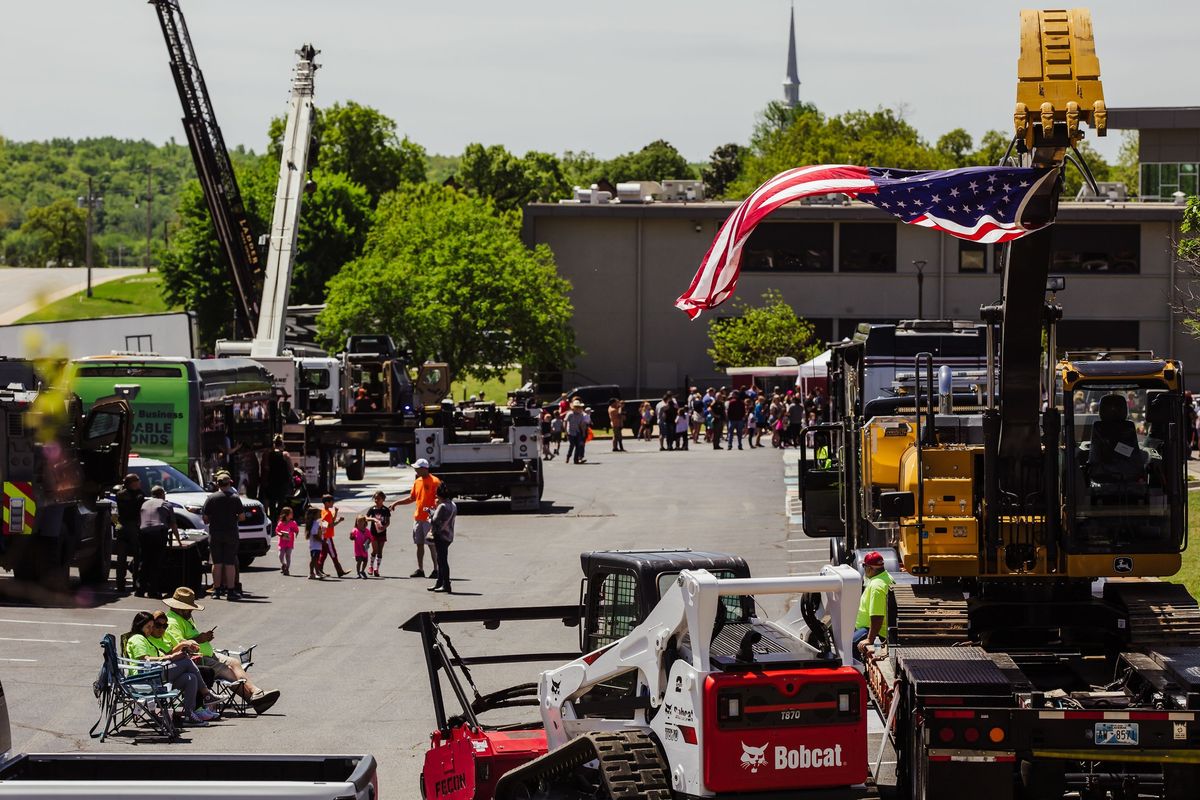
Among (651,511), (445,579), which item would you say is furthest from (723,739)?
(651,511)

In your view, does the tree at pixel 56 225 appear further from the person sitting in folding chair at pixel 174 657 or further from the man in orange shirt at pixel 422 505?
the person sitting in folding chair at pixel 174 657

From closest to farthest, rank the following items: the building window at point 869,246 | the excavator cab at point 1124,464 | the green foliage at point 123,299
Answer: the excavator cab at point 1124,464 < the green foliage at point 123,299 < the building window at point 869,246

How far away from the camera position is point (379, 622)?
20.5 m

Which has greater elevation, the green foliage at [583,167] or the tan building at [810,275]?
the green foliage at [583,167]

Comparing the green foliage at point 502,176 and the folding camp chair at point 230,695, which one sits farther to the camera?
the green foliage at point 502,176

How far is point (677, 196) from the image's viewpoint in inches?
2862

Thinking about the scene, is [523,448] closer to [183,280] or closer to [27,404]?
[27,404]

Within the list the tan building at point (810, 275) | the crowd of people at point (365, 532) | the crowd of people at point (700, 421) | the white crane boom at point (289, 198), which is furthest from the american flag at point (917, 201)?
the tan building at point (810, 275)

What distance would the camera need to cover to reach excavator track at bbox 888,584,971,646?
1230 cm

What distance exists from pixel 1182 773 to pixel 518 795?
402 centimetres

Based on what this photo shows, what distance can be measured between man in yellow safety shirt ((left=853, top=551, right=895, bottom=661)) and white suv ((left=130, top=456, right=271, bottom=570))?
1263 cm

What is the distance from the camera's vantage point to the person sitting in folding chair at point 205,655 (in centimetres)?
1535

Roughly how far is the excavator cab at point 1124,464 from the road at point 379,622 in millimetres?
5349

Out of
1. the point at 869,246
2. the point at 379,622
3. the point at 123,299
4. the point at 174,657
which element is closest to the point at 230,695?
the point at 174,657
